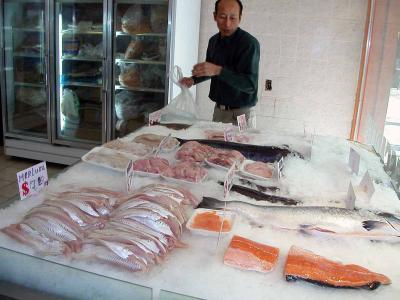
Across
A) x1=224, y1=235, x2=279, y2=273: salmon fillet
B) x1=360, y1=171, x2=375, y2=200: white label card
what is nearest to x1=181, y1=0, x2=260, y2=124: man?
x1=360, y1=171, x2=375, y2=200: white label card

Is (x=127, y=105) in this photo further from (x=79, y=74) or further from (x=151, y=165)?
(x=151, y=165)

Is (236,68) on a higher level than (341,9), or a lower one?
lower

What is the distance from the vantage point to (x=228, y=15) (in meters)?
3.54

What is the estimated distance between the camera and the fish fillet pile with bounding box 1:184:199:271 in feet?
4.36

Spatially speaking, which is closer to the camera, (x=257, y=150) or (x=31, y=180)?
(x=31, y=180)

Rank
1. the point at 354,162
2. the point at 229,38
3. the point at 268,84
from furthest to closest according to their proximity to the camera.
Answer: the point at 268,84, the point at 229,38, the point at 354,162

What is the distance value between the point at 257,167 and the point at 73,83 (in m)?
3.33

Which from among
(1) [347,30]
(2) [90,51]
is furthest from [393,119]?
(2) [90,51]

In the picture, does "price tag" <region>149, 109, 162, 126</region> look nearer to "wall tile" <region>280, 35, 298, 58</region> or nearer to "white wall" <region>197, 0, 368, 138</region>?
"white wall" <region>197, 0, 368, 138</region>

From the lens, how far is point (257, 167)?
2355mm

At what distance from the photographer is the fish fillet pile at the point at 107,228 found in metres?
1.33

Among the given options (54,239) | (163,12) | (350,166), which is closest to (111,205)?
(54,239)

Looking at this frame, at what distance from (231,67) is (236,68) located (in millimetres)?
88

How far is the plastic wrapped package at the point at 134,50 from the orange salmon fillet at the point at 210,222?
11.1 feet
